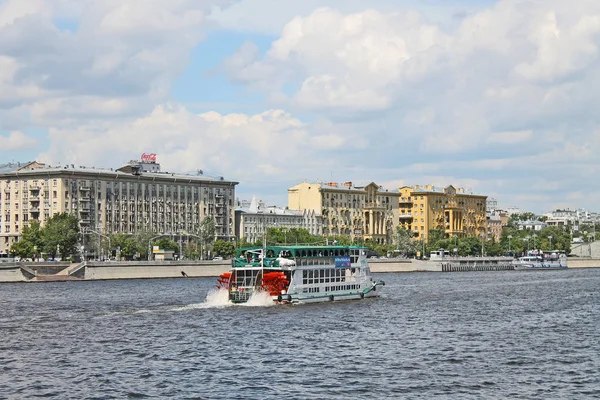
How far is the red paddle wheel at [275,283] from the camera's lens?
293 ft

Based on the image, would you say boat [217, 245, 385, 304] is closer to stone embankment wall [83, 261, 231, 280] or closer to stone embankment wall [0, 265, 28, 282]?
stone embankment wall [0, 265, 28, 282]

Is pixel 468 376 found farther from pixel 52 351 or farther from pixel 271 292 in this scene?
→ pixel 271 292

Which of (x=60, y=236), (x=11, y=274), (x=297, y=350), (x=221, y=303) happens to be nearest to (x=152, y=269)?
(x=60, y=236)

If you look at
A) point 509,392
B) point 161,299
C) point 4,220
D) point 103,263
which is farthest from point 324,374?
point 4,220

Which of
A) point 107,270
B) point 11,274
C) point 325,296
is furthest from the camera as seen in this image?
point 107,270

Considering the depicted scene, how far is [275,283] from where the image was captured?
89562 mm

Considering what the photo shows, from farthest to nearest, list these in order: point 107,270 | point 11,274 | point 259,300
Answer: point 107,270 < point 11,274 < point 259,300

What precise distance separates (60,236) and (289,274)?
3492 inches

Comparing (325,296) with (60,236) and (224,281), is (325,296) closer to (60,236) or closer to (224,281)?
(224,281)

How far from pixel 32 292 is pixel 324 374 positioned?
71275 mm

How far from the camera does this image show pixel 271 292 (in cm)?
8944

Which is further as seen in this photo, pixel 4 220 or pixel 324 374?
pixel 4 220

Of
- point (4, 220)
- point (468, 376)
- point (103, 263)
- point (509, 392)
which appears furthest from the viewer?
point (4, 220)

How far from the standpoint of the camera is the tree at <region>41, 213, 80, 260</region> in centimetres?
17150
